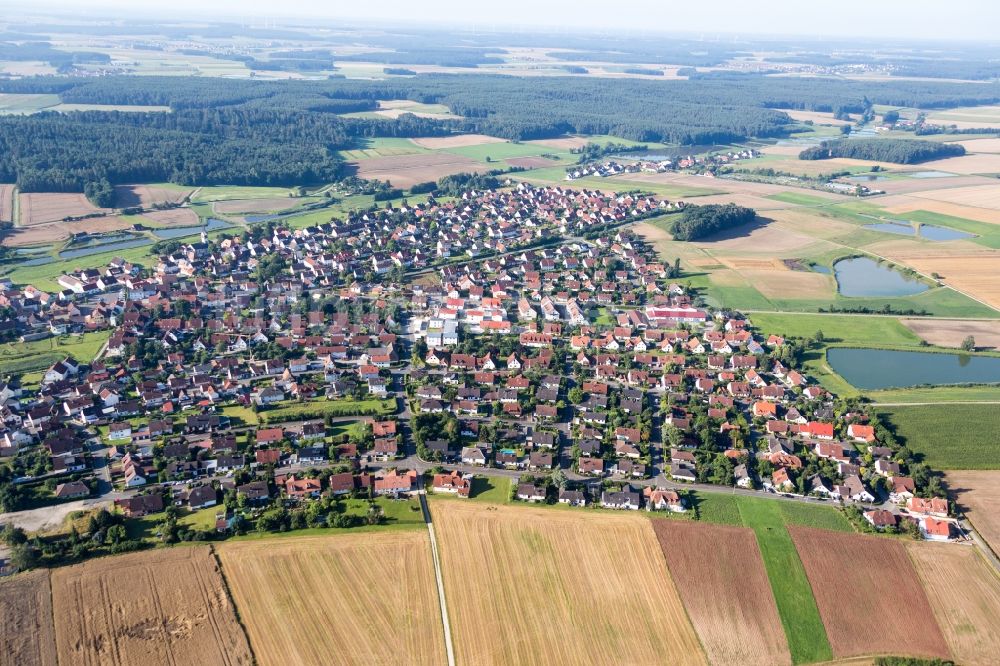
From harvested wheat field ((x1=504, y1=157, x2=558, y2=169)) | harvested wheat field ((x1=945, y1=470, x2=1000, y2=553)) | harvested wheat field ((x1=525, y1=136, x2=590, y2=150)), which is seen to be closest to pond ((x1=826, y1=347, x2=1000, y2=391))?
harvested wheat field ((x1=945, y1=470, x2=1000, y2=553))

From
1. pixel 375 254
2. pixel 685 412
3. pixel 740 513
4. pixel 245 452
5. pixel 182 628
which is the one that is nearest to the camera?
pixel 182 628

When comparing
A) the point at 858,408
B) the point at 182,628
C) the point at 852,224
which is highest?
the point at 852,224

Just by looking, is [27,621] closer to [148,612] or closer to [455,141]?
[148,612]

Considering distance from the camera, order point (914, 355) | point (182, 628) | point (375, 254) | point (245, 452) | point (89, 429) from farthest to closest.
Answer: point (375, 254) → point (914, 355) → point (89, 429) → point (245, 452) → point (182, 628)

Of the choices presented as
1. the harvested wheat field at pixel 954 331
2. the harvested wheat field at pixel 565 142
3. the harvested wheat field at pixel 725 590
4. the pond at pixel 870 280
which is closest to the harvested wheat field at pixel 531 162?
the harvested wheat field at pixel 565 142

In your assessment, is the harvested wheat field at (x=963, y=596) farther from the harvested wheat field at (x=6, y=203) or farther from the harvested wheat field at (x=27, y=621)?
the harvested wheat field at (x=6, y=203)

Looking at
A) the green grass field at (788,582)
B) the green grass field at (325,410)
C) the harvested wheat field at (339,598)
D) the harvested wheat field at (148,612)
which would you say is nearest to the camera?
the harvested wheat field at (148,612)

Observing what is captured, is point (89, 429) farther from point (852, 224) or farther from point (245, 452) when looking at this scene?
point (852, 224)

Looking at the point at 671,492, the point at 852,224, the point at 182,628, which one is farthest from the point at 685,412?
the point at 852,224
